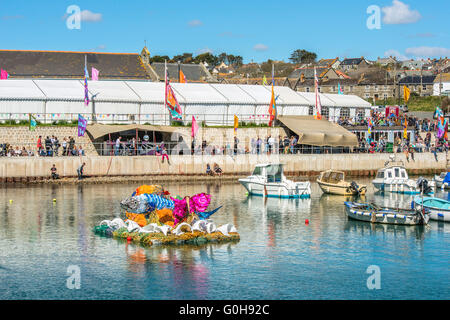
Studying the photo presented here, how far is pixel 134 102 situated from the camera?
66000 mm

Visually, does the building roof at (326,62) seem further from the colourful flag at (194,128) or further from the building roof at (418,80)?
the colourful flag at (194,128)

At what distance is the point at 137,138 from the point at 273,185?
15.6 meters

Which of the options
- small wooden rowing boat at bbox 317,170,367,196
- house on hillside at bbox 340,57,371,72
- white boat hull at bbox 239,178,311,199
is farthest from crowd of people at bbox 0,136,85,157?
house on hillside at bbox 340,57,371,72

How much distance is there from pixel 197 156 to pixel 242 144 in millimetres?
6769

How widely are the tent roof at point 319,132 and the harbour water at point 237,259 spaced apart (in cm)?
2100

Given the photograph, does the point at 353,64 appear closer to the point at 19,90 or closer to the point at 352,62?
the point at 352,62

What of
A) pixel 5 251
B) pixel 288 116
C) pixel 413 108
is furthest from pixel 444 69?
pixel 5 251

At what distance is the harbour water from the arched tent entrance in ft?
48.0

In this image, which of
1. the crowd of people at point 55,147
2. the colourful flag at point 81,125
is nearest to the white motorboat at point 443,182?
the colourful flag at point 81,125

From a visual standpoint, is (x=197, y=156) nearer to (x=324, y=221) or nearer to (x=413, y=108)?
(x=324, y=221)

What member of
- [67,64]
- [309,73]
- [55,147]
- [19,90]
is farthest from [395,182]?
[309,73]

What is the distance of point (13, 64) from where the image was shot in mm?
96188

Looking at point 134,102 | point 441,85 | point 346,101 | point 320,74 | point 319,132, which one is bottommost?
point 319,132

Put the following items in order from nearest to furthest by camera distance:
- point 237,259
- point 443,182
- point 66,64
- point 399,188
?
point 237,259
point 399,188
point 443,182
point 66,64
